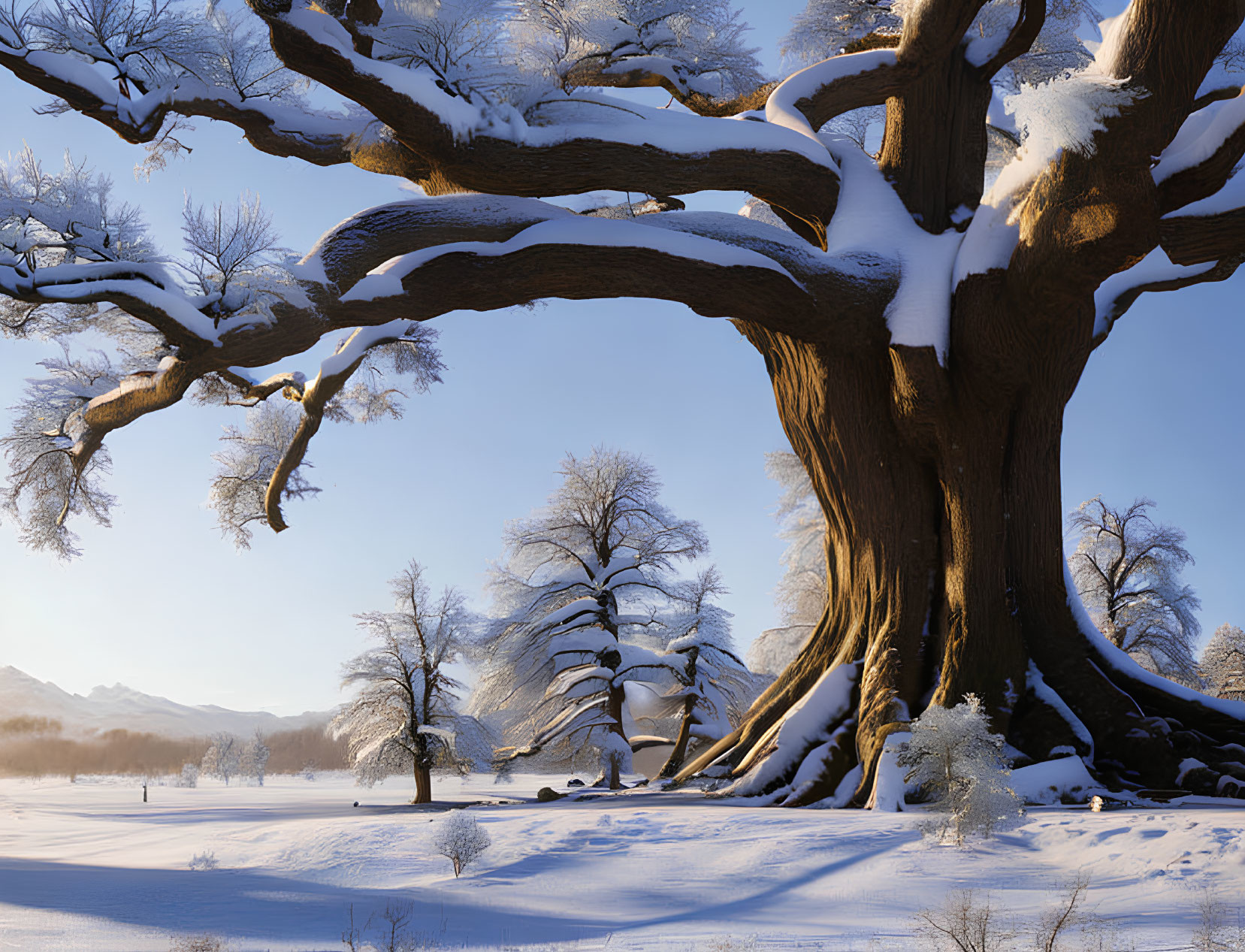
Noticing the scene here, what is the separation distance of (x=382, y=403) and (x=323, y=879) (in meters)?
10.7

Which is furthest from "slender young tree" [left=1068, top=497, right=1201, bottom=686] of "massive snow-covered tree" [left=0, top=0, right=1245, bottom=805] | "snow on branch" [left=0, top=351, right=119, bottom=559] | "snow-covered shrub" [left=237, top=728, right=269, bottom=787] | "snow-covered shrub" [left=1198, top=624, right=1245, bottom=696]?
"snow-covered shrub" [left=237, top=728, right=269, bottom=787]

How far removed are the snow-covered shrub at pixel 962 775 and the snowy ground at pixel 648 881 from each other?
19cm

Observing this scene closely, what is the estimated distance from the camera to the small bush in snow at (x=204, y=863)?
7.98 metres

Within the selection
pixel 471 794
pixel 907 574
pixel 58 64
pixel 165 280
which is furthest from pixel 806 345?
pixel 471 794

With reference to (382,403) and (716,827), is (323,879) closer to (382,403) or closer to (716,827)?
(716,827)

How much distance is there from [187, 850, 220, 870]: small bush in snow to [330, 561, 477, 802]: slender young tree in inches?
409

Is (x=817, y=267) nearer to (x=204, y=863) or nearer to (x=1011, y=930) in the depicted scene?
(x=1011, y=930)

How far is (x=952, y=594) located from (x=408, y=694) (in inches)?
493

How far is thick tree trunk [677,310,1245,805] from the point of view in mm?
9625

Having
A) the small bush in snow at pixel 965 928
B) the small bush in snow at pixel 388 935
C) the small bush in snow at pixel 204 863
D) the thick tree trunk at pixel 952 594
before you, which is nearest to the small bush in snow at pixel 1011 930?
the small bush in snow at pixel 965 928

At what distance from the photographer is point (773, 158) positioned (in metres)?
10.5

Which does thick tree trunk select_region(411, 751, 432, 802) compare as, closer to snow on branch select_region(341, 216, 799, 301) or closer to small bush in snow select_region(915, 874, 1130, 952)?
snow on branch select_region(341, 216, 799, 301)

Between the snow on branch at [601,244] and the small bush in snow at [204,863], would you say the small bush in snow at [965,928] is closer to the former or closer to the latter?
the small bush in snow at [204,863]

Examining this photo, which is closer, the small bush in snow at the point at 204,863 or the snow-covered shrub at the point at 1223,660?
the small bush in snow at the point at 204,863
